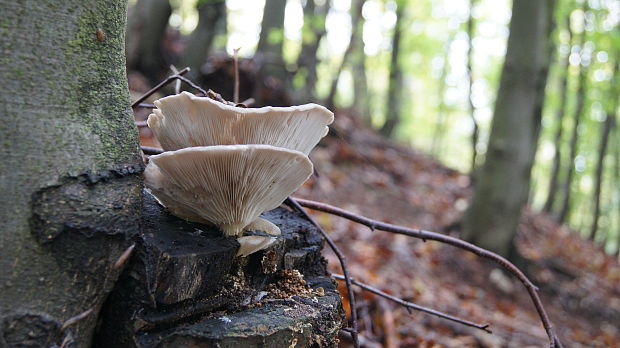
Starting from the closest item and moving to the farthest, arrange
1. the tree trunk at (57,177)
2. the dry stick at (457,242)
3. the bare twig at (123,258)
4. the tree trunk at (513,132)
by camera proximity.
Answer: the tree trunk at (57,177) → the bare twig at (123,258) → the dry stick at (457,242) → the tree trunk at (513,132)

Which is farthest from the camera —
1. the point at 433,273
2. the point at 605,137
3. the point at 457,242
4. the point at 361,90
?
the point at 361,90

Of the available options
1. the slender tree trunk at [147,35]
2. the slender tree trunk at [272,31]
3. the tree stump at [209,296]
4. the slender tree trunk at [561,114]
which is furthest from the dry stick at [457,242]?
the slender tree trunk at [561,114]

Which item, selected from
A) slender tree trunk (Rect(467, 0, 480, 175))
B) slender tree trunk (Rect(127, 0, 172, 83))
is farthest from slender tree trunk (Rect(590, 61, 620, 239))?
slender tree trunk (Rect(127, 0, 172, 83))

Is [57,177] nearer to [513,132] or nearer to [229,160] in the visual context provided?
[229,160]

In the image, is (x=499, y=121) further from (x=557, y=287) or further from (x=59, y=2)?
(x=59, y=2)

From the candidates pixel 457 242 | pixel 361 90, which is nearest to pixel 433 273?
pixel 457 242

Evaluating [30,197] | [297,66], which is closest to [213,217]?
[30,197]

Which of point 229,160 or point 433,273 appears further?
point 433,273

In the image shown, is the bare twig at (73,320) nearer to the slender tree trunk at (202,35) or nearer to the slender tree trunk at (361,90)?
the slender tree trunk at (202,35)
